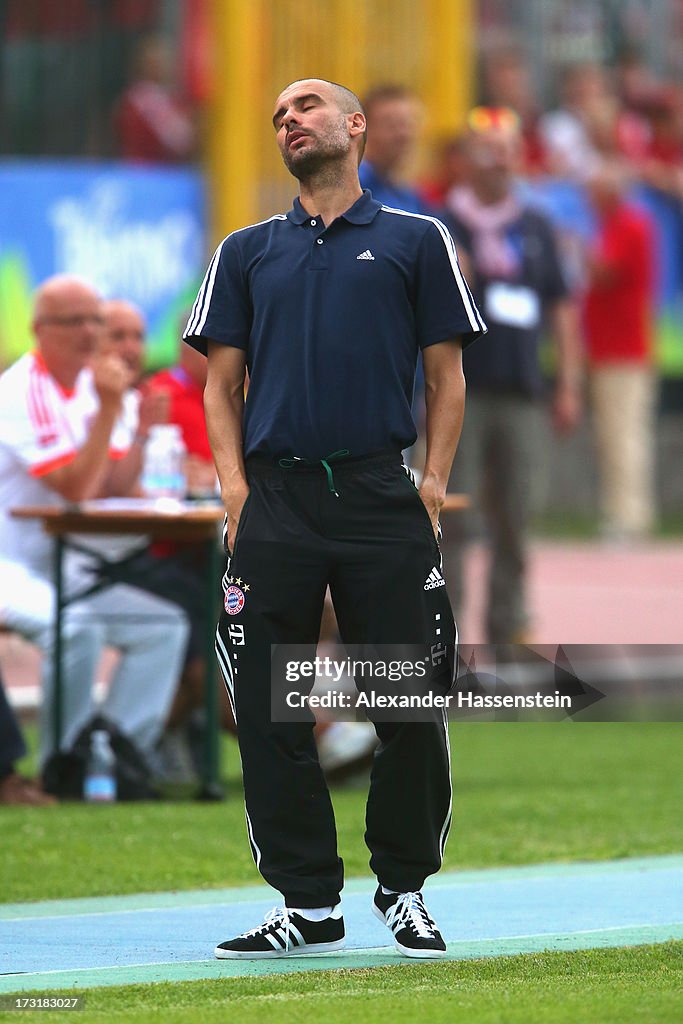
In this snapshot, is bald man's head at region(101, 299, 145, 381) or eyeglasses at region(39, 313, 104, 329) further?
bald man's head at region(101, 299, 145, 381)

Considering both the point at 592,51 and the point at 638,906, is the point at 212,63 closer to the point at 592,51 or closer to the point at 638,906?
the point at 592,51

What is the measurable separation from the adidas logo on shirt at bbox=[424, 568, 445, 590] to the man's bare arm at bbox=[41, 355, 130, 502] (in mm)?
3158

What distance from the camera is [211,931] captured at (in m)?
6.16

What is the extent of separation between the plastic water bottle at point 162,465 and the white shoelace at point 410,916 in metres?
3.76

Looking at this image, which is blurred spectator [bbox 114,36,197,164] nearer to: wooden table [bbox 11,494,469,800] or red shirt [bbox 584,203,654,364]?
red shirt [bbox 584,203,654,364]

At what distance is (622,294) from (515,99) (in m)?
1.76

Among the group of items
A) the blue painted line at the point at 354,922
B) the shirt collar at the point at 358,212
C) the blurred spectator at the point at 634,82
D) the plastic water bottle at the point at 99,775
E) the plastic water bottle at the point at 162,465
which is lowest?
the plastic water bottle at the point at 99,775

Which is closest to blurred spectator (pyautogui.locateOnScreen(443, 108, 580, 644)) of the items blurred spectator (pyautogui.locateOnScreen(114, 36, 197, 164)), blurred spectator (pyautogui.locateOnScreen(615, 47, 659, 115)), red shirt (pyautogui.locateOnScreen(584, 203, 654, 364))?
blurred spectator (pyautogui.locateOnScreen(114, 36, 197, 164))

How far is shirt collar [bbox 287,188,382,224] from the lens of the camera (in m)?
5.79

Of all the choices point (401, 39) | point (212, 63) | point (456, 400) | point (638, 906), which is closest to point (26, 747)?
point (638, 906)

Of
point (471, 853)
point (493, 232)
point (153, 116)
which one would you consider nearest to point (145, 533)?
point (471, 853)

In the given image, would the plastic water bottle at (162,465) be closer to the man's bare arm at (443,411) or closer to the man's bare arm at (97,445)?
the man's bare arm at (97,445)

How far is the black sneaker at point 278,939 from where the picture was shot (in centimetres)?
573

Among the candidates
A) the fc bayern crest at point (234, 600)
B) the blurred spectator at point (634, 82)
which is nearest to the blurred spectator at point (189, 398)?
the fc bayern crest at point (234, 600)
